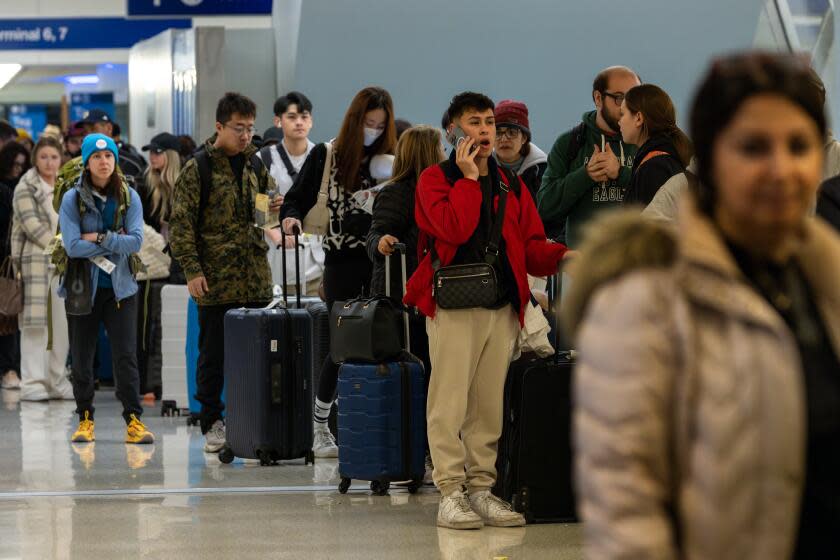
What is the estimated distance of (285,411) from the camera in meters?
6.59

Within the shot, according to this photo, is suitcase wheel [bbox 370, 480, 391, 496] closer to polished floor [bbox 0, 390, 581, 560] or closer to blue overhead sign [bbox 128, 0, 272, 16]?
polished floor [bbox 0, 390, 581, 560]

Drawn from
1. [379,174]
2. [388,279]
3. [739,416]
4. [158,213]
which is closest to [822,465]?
[739,416]

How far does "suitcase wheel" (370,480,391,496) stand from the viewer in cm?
589

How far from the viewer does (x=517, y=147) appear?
6.49 meters

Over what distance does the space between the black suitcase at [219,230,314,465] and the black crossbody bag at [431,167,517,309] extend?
5.34ft

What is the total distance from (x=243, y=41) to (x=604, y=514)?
11139 millimetres

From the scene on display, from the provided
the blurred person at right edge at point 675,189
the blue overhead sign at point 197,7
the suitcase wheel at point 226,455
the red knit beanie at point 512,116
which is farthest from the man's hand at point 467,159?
the blue overhead sign at point 197,7

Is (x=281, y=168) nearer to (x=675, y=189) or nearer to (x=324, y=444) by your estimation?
(x=324, y=444)

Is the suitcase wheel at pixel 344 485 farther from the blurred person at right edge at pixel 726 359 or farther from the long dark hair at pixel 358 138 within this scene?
the blurred person at right edge at pixel 726 359

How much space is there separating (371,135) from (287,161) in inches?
52.0

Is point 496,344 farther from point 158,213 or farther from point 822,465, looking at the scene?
point 158,213

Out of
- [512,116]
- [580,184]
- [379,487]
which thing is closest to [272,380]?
[379,487]

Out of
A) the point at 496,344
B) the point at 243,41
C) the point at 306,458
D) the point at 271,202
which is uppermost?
the point at 243,41

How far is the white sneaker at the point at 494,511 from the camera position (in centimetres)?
513
